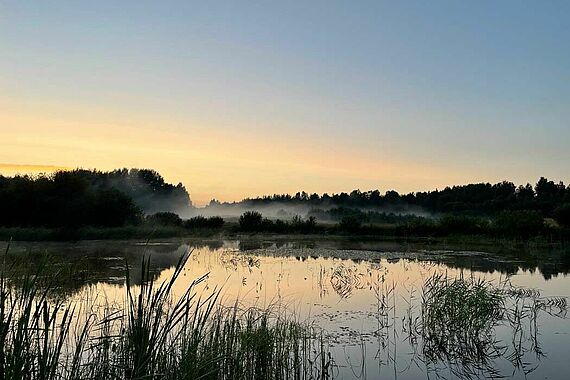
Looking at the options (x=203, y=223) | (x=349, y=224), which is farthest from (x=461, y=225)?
(x=203, y=223)

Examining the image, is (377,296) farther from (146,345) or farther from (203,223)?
(203,223)

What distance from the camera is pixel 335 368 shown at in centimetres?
738

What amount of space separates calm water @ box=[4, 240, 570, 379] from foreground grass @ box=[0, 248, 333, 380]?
486 mm

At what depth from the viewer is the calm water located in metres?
7.76

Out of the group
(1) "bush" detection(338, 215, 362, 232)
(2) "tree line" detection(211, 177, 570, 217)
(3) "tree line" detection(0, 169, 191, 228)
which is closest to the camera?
(3) "tree line" detection(0, 169, 191, 228)

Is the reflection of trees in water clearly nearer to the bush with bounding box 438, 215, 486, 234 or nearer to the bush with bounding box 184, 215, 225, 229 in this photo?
the bush with bounding box 438, 215, 486, 234

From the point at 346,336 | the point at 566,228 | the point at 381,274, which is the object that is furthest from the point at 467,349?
the point at 566,228

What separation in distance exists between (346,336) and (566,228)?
32152 millimetres

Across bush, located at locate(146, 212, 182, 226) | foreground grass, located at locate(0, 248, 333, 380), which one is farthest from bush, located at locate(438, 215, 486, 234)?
foreground grass, located at locate(0, 248, 333, 380)

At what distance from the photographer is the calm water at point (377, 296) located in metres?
7.76

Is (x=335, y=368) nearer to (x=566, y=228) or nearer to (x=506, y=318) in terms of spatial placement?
(x=506, y=318)

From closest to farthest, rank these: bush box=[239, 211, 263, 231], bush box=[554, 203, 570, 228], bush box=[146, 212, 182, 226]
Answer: bush box=[554, 203, 570, 228] < bush box=[146, 212, 182, 226] < bush box=[239, 211, 263, 231]

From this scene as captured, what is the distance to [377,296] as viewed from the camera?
12.6 m

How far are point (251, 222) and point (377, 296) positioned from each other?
109ft
